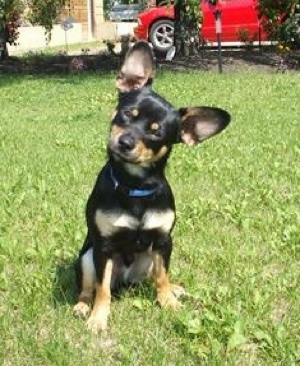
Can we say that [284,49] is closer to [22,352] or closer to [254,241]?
[254,241]

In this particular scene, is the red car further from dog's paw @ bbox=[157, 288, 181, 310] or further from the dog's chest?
the dog's chest

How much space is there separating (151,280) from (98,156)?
3.73 m

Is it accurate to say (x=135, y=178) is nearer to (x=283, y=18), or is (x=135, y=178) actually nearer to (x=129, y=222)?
(x=129, y=222)

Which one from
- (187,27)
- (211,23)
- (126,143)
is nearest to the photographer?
(126,143)

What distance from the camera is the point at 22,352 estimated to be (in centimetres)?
364

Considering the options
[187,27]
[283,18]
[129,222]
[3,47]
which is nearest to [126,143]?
Result: [129,222]

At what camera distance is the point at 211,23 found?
22.1 meters

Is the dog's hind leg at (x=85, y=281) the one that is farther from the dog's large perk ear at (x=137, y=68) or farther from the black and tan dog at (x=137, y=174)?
the dog's large perk ear at (x=137, y=68)

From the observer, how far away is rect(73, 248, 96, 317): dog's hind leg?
404cm

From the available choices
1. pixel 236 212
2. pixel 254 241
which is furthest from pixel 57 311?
pixel 236 212

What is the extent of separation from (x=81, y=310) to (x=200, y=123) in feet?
4.25

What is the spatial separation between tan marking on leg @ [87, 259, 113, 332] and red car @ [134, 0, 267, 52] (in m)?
18.6

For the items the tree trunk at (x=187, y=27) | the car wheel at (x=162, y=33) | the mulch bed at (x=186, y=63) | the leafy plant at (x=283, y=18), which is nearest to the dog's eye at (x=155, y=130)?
the mulch bed at (x=186, y=63)

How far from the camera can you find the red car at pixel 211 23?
22.0 m
